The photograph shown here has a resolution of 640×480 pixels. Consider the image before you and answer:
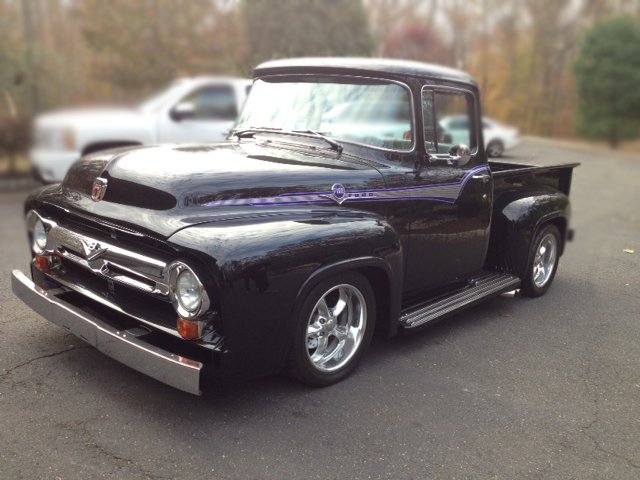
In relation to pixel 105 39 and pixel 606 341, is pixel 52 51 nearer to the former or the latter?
pixel 105 39

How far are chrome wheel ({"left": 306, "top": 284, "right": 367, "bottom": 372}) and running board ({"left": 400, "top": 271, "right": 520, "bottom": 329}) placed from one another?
407 millimetres

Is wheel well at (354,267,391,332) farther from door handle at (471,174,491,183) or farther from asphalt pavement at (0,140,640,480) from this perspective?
door handle at (471,174,491,183)

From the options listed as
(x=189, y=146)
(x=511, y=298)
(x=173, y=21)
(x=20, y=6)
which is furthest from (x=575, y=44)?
(x=189, y=146)

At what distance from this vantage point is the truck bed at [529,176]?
17.4 feet

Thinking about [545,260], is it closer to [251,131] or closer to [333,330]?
[333,330]

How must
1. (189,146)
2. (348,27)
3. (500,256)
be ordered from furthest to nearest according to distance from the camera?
1. (348,27)
2. (500,256)
3. (189,146)

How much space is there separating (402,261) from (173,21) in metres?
10.9

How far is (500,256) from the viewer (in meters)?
5.41

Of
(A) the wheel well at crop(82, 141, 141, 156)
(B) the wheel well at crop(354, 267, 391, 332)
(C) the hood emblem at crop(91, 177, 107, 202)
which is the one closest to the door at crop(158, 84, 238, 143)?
(A) the wheel well at crop(82, 141, 141, 156)

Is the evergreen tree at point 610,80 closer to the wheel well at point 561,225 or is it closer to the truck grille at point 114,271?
the wheel well at point 561,225

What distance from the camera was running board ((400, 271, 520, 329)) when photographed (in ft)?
13.9

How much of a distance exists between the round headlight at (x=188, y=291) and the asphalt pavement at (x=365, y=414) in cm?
71

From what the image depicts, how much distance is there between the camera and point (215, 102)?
9.65 metres

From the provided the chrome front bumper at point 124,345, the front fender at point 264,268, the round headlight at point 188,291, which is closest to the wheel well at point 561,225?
the front fender at point 264,268
